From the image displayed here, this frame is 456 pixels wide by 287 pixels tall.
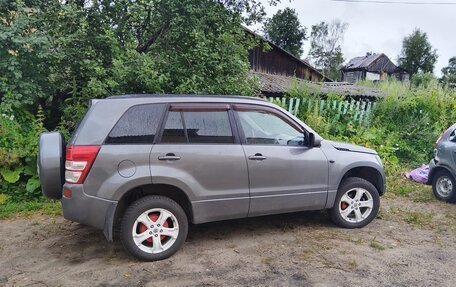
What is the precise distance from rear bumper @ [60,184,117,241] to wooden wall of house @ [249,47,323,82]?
20495 mm

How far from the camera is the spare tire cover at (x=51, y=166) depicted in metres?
3.90

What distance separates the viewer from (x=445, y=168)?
263 inches

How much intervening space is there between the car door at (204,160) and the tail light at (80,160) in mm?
584

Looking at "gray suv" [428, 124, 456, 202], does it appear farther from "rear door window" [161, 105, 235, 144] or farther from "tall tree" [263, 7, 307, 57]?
"tall tree" [263, 7, 307, 57]

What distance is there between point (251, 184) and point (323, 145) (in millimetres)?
1161

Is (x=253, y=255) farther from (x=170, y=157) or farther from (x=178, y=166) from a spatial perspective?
(x=170, y=157)

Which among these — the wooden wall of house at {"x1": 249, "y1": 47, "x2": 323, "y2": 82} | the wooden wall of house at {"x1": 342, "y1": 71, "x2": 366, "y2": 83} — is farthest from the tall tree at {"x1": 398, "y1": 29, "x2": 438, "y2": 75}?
the wooden wall of house at {"x1": 249, "y1": 47, "x2": 323, "y2": 82}

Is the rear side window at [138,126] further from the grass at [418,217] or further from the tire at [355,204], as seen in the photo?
the grass at [418,217]

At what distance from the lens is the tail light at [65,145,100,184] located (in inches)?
145

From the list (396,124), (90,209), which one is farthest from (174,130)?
(396,124)

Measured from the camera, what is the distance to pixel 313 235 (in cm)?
477

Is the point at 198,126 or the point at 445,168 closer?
the point at 198,126

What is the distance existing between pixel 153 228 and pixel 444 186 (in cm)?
550

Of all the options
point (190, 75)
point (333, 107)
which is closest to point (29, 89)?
point (190, 75)
